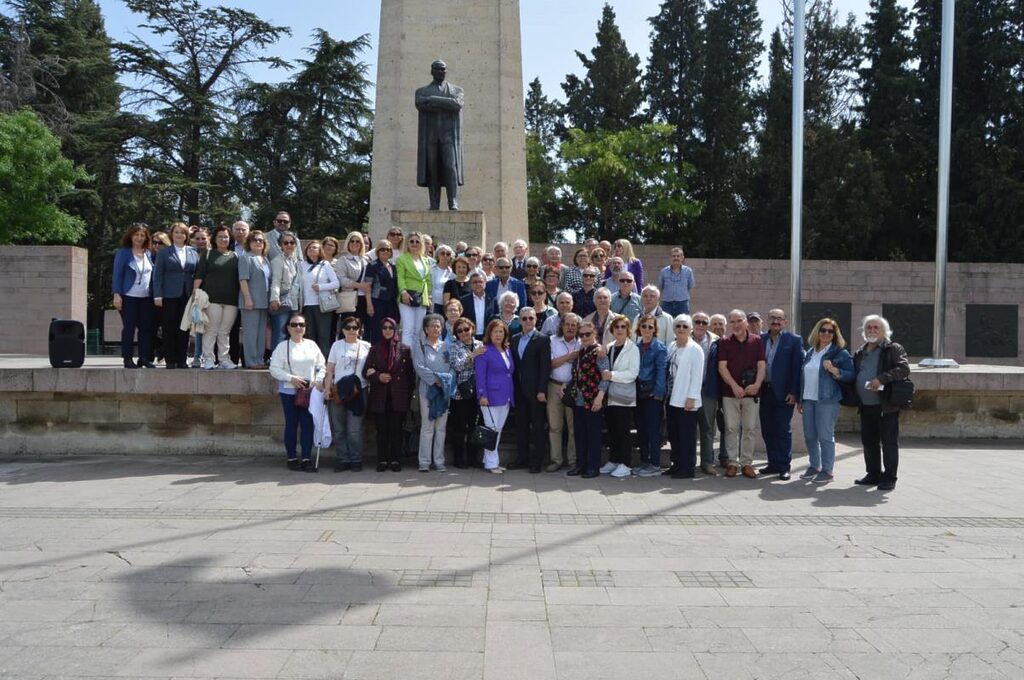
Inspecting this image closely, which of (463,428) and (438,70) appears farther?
(438,70)

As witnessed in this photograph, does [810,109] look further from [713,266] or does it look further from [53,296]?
[53,296]

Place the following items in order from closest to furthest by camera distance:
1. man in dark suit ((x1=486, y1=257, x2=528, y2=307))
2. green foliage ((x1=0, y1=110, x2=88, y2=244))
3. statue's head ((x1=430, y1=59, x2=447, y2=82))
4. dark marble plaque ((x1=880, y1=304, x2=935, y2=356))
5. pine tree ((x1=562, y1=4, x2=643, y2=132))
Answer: man in dark suit ((x1=486, y1=257, x2=528, y2=307)), statue's head ((x1=430, y1=59, x2=447, y2=82)), dark marble plaque ((x1=880, y1=304, x2=935, y2=356)), green foliage ((x1=0, y1=110, x2=88, y2=244)), pine tree ((x1=562, y1=4, x2=643, y2=132))

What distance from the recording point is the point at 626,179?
32781 mm

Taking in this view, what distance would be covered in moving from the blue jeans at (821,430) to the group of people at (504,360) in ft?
0.05

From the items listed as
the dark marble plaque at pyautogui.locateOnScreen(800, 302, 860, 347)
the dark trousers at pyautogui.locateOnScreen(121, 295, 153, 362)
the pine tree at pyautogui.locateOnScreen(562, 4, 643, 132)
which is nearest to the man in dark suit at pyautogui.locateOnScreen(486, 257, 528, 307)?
the dark trousers at pyautogui.locateOnScreen(121, 295, 153, 362)

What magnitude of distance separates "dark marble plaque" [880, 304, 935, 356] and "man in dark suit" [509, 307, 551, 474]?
459 inches

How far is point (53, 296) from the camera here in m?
17.5

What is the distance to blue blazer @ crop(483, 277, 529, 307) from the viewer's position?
30.2ft

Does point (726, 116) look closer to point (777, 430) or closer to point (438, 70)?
point (438, 70)

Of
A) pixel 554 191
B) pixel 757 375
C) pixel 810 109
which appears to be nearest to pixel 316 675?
pixel 757 375

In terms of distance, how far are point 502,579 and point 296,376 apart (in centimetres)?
394

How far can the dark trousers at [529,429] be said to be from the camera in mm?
8398

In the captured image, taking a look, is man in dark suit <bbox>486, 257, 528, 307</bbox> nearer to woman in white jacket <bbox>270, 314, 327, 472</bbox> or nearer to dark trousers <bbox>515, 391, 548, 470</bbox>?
dark trousers <bbox>515, 391, 548, 470</bbox>

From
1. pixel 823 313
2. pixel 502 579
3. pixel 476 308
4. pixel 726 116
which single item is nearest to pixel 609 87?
pixel 726 116
